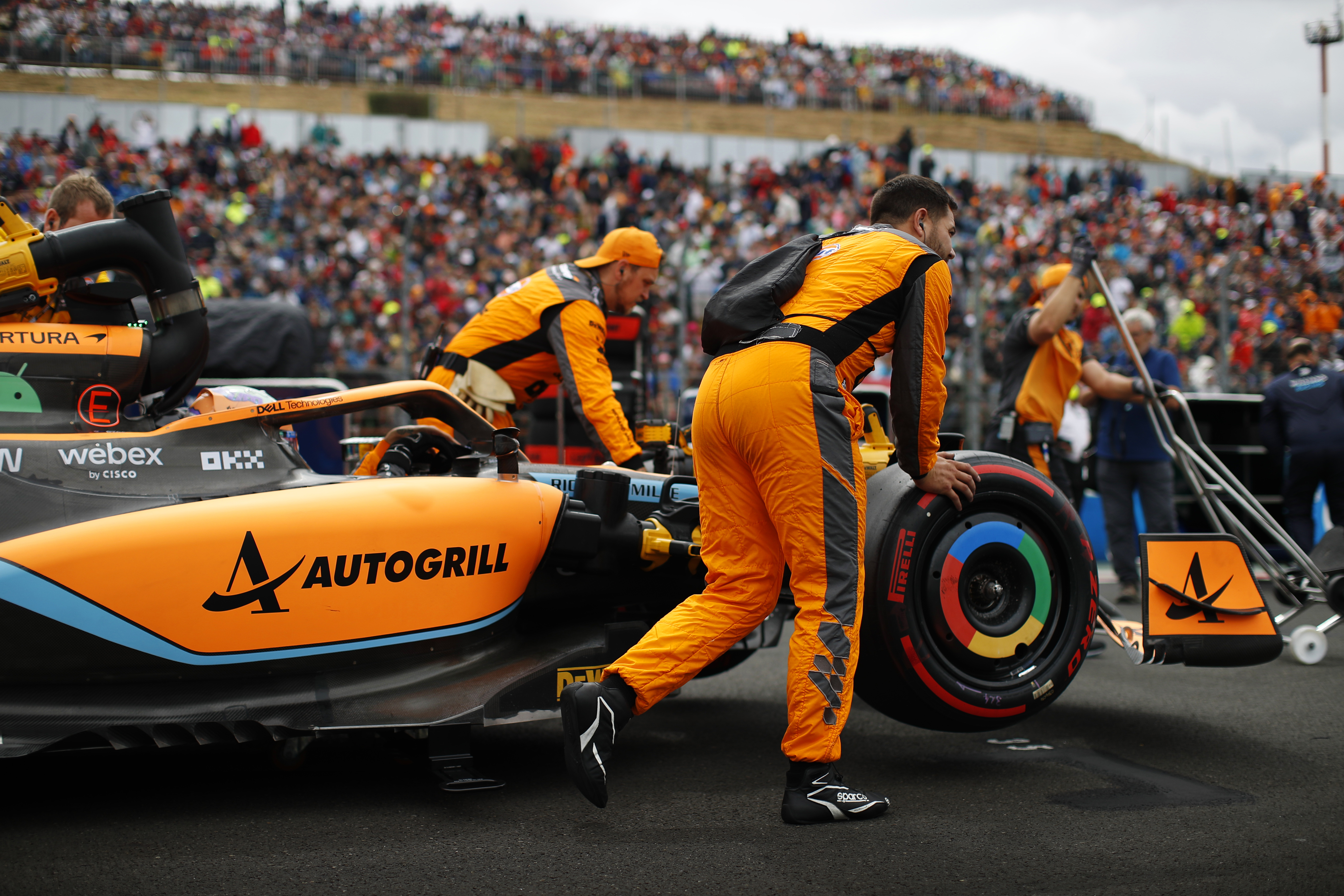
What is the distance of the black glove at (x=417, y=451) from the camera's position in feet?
12.3

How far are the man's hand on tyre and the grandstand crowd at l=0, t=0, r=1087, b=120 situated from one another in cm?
2490

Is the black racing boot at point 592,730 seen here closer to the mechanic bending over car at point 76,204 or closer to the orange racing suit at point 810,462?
the orange racing suit at point 810,462

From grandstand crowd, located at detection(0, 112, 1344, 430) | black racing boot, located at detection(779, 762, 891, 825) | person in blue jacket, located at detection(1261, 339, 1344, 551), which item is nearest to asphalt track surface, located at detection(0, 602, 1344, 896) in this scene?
black racing boot, located at detection(779, 762, 891, 825)

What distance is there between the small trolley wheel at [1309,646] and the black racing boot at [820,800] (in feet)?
10.4

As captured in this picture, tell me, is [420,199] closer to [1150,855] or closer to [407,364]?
[407,364]

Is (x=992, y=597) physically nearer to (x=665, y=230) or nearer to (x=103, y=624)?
(x=103, y=624)

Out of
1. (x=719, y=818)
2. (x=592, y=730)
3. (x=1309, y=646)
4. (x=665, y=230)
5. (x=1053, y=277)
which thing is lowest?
(x=1309, y=646)

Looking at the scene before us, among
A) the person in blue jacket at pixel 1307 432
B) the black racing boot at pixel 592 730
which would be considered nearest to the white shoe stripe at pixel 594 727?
the black racing boot at pixel 592 730

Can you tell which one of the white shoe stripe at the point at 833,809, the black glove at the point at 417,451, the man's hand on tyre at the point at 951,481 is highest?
the man's hand on tyre at the point at 951,481

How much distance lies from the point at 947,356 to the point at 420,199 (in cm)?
1146

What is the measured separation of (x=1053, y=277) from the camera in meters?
5.48

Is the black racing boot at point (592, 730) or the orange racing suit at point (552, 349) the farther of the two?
the orange racing suit at point (552, 349)

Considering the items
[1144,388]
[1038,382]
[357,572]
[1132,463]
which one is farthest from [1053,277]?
[357,572]

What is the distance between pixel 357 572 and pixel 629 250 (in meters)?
2.13
